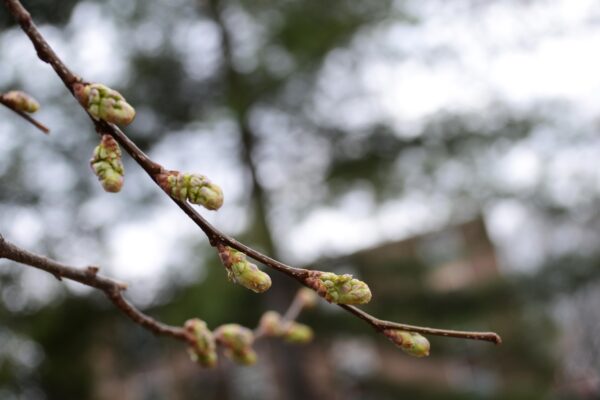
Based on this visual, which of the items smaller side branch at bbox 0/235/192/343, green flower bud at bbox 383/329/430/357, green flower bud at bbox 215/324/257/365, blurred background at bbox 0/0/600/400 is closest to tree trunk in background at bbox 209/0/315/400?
blurred background at bbox 0/0/600/400

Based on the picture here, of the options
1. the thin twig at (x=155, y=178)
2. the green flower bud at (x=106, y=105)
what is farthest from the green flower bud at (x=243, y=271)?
the green flower bud at (x=106, y=105)

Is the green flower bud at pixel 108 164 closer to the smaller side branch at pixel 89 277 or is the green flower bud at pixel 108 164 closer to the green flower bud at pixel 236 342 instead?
the smaller side branch at pixel 89 277

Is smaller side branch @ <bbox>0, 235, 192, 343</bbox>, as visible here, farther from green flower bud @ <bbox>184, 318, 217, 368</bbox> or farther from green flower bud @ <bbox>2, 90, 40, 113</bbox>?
green flower bud @ <bbox>2, 90, 40, 113</bbox>

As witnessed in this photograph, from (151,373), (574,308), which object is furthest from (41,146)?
(151,373)

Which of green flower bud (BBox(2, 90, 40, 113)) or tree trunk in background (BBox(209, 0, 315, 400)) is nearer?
green flower bud (BBox(2, 90, 40, 113))

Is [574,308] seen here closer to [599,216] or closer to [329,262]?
[599,216]

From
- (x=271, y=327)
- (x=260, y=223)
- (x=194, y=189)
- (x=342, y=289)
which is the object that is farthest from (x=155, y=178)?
(x=260, y=223)
